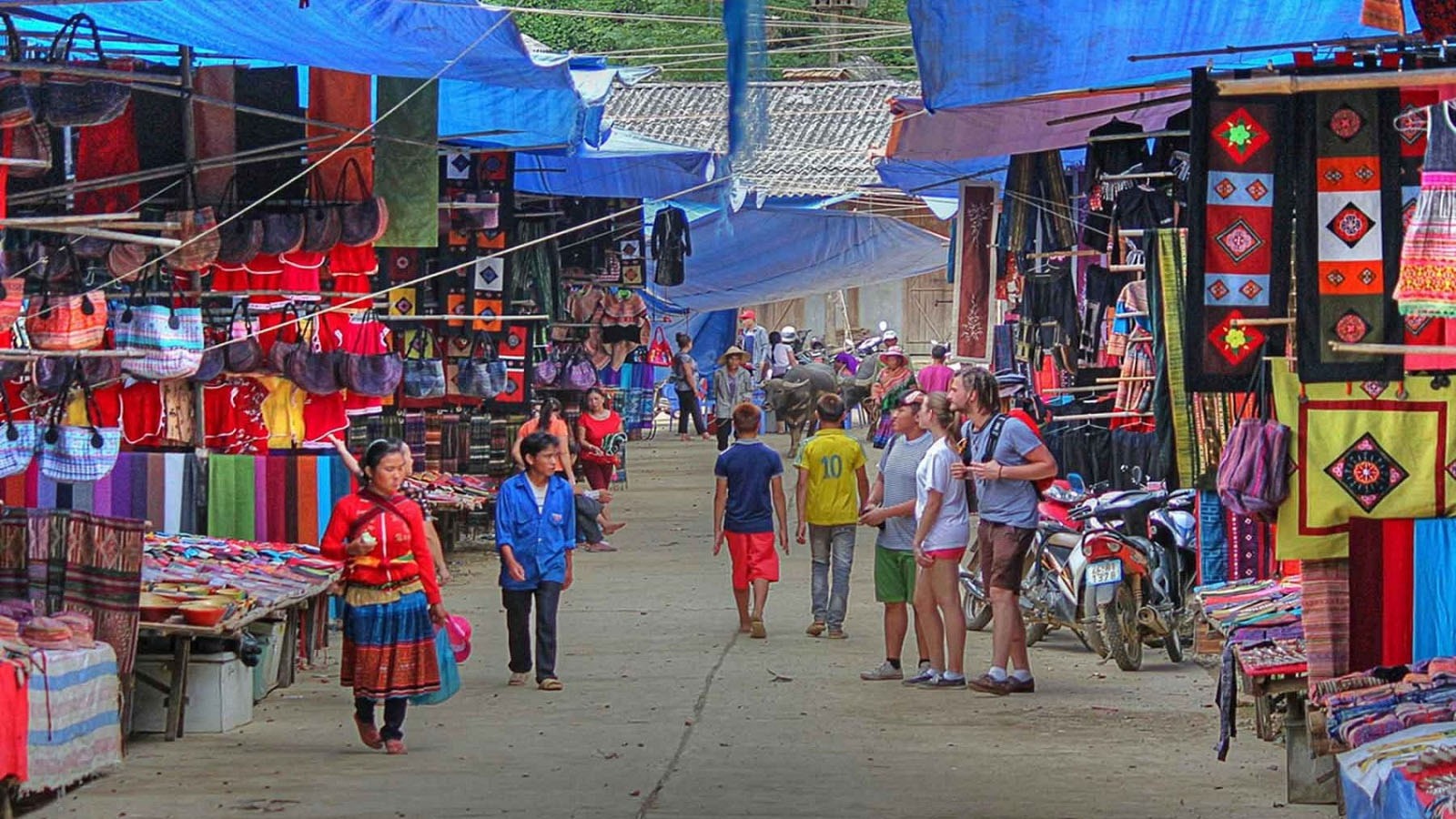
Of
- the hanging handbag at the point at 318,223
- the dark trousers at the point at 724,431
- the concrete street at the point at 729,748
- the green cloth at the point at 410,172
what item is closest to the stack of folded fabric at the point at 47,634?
the concrete street at the point at 729,748

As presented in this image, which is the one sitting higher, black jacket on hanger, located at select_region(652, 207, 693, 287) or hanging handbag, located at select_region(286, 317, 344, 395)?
black jacket on hanger, located at select_region(652, 207, 693, 287)

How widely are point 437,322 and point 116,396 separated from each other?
5263 millimetres

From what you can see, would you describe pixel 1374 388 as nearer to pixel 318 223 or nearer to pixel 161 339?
pixel 161 339

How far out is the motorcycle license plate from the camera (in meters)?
11.7

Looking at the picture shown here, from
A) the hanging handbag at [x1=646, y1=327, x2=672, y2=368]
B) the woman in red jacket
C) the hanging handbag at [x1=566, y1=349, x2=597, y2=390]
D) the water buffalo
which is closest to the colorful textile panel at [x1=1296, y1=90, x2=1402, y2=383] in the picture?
the woman in red jacket

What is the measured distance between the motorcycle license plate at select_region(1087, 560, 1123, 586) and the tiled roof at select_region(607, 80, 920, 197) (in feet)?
52.6

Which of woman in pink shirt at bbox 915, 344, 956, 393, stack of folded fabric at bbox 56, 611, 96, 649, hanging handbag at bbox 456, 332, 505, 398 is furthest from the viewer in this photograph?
woman in pink shirt at bbox 915, 344, 956, 393

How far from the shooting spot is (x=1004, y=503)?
10992 mm

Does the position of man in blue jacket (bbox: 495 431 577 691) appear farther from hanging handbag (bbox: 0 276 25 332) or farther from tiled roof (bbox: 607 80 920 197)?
tiled roof (bbox: 607 80 920 197)

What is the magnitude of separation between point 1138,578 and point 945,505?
4.44 ft

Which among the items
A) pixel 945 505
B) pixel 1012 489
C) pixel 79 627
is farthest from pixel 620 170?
pixel 79 627

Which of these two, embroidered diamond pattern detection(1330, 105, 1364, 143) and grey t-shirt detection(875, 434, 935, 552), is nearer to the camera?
embroidered diamond pattern detection(1330, 105, 1364, 143)

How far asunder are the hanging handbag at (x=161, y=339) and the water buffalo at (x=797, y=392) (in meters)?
20.3

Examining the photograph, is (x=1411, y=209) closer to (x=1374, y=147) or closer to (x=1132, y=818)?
(x=1374, y=147)
